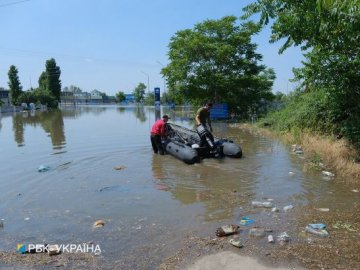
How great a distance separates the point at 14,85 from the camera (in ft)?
238

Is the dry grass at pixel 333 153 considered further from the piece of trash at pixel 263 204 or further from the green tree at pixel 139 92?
the green tree at pixel 139 92

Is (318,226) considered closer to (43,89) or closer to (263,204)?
(263,204)

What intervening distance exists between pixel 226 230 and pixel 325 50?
Answer: 6319mm

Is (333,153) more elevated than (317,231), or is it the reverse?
(333,153)

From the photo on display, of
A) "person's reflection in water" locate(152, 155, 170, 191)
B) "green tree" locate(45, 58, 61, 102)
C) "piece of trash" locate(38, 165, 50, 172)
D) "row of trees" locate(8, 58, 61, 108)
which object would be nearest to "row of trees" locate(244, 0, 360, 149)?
"person's reflection in water" locate(152, 155, 170, 191)

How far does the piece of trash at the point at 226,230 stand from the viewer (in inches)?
219

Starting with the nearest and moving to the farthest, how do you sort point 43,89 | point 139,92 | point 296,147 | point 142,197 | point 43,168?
1. point 142,197
2. point 43,168
3. point 296,147
4. point 43,89
5. point 139,92

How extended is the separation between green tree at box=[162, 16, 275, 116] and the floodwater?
16772 mm

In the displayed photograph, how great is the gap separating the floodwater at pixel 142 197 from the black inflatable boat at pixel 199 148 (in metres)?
0.27

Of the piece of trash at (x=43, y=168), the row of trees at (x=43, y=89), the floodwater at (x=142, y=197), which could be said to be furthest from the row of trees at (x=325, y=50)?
the row of trees at (x=43, y=89)

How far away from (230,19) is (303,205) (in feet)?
82.0

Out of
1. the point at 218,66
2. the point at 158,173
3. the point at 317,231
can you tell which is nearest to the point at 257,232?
the point at 317,231

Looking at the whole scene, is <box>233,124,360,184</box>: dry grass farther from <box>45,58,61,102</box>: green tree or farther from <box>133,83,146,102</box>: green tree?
<box>133,83,146,102</box>: green tree

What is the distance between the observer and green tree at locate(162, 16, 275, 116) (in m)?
29.3
